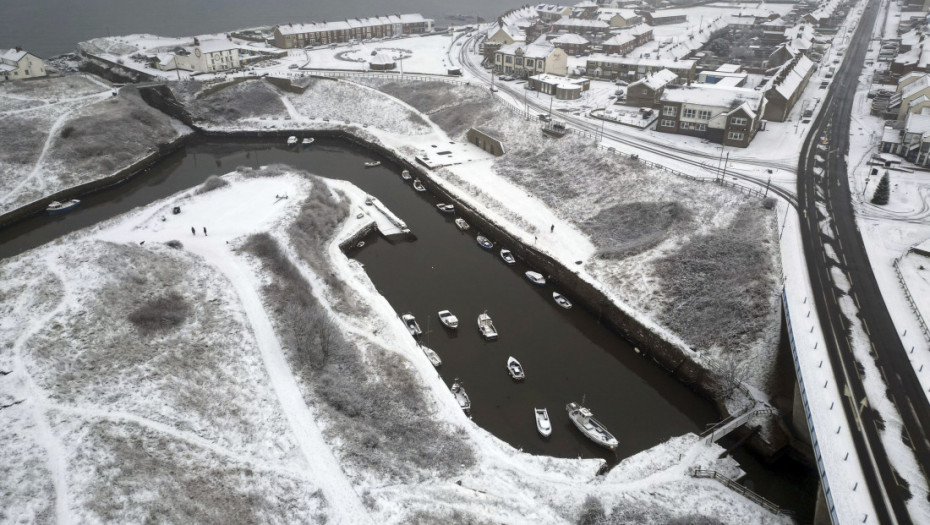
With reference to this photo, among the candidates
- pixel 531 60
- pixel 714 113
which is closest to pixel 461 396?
pixel 714 113

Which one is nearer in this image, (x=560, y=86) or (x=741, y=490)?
(x=741, y=490)

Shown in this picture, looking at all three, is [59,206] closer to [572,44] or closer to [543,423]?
[543,423]

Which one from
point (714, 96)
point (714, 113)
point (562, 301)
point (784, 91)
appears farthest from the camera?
point (784, 91)

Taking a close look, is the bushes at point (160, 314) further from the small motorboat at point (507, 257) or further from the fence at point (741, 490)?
the fence at point (741, 490)

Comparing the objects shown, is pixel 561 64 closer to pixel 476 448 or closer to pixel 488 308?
pixel 488 308

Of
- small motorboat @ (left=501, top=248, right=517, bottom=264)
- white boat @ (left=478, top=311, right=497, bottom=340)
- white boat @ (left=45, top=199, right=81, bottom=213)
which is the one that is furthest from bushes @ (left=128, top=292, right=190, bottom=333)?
white boat @ (left=45, top=199, right=81, bottom=213)

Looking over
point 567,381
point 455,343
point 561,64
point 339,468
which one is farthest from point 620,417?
point 561,64

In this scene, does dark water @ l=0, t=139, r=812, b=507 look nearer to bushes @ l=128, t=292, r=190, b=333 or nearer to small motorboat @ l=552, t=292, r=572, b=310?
small motorboat @ l=552, t=292, r=572, b=310

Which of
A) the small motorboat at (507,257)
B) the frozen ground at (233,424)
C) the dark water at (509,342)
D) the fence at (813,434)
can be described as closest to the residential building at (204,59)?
the dark water at (509,342)
